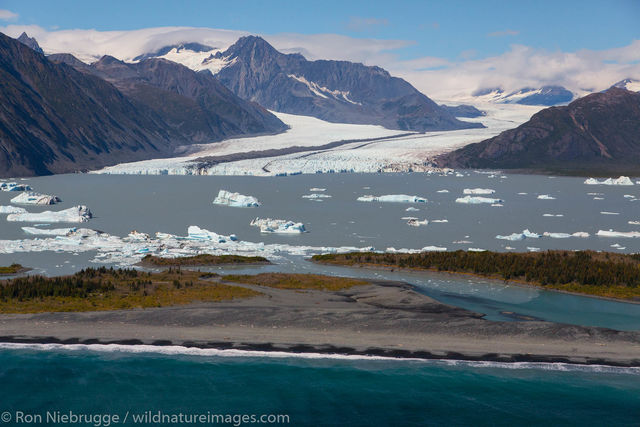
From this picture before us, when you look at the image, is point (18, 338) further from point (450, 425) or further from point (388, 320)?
point (450, 425)

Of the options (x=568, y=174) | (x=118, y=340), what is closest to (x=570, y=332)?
(x=118, y=340)

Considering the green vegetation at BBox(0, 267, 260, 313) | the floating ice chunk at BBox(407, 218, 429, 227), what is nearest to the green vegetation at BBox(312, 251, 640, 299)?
the green vegetation at BBox(0, 267, 260, 313)

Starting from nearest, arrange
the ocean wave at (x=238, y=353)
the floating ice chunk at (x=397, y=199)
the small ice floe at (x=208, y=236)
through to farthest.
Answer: the ocean wave at (x=238, y=353), the small ice floe at (x=208, y=236), the floating ice chunk at (x=397, y=199)

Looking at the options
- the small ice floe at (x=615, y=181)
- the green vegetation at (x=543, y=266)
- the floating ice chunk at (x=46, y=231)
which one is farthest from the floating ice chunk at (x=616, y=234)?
the small ice floe at (x=615, y=181)

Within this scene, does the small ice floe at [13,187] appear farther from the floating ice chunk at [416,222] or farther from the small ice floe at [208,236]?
the floating ice chunk at [416,222]

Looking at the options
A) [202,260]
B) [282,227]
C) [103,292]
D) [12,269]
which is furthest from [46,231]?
[103,292]

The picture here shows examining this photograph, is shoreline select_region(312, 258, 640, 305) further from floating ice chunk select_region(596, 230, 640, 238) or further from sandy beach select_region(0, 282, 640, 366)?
floating ice chunk select_region(596, 230, 640, 238)
